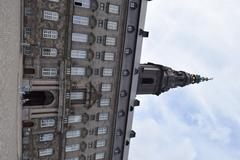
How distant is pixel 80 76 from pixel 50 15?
7.89 metres

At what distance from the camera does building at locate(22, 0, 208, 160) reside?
37.2m

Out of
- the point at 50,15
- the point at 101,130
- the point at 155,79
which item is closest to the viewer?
the point at 50,15

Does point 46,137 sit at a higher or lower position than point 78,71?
lower

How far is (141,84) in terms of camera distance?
4944 centimetres

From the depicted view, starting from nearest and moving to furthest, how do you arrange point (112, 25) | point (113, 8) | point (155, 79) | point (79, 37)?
point (79, 37), point (113, 8), point (112, 25), point (155, 79)

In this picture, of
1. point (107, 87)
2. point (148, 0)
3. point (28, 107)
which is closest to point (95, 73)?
point (107, 87)

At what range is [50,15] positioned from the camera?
3716cm

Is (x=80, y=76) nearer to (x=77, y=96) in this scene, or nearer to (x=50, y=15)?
(x=77, y=96)

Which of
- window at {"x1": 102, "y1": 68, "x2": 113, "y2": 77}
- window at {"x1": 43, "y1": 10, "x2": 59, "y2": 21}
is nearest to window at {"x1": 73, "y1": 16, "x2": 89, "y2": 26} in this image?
window at {"x1": 43, "y1": 10, "x2": 59, "y2": 21}

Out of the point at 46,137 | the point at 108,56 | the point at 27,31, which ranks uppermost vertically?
the point at 27,31

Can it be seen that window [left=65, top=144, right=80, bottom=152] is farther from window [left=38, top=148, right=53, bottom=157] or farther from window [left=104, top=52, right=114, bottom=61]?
window [left=104, top=52, right=114, bottom=61]

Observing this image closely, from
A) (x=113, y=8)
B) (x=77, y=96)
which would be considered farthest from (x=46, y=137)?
(x=113, y=8)

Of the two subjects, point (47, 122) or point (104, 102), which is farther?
point (104, 102)

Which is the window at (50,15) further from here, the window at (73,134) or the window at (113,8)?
the window at (73,134)
